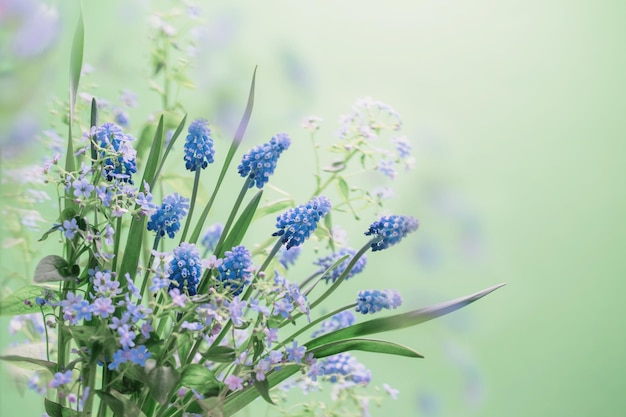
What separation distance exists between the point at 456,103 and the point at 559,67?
0.73ft

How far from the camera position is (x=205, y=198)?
3.95ft

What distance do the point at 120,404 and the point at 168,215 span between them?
Result: 0.20m

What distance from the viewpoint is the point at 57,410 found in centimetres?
91

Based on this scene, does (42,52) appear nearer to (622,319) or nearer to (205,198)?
(205,198)

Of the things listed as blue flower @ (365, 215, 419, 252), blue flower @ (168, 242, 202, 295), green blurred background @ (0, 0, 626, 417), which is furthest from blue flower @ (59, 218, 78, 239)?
green blurred background @ (0, 0, 626, 417)

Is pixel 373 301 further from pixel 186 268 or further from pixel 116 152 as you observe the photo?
pixel 116 152

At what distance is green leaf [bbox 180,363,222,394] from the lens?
2.86 ft

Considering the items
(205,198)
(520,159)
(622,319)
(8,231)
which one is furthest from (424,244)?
(8,231)

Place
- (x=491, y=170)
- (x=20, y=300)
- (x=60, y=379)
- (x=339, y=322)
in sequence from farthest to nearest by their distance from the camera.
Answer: (x=491, y=170) < (x=339, y=322) < (x=20, y=300) < (x=60, y=379)

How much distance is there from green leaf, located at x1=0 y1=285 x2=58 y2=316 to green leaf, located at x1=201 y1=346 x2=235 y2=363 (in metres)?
0.19

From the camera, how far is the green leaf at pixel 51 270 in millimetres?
833

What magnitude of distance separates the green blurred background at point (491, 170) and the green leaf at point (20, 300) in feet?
2.41

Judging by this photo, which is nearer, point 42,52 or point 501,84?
point 42,52

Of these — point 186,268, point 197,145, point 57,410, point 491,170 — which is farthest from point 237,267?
point 491,170
